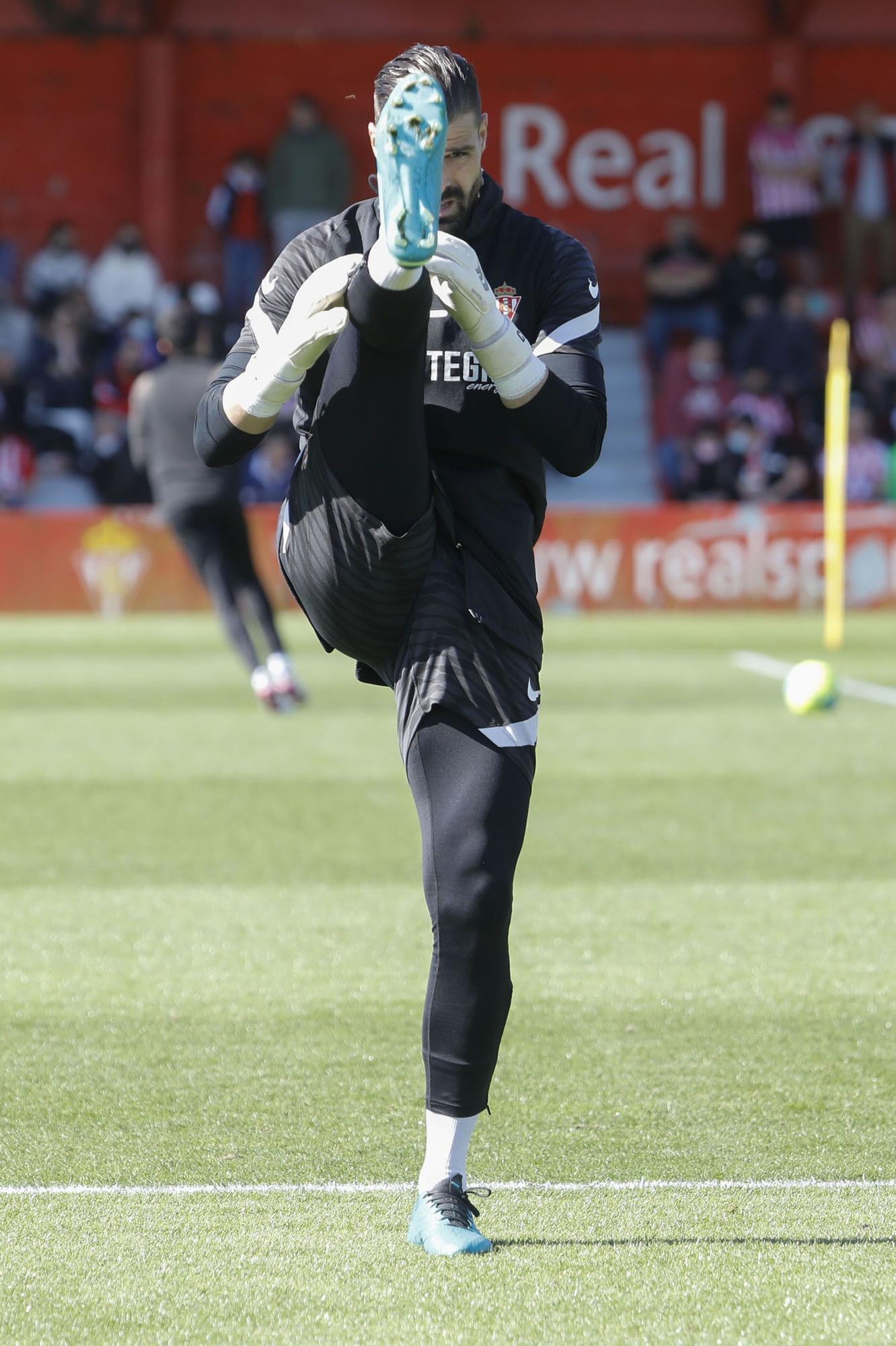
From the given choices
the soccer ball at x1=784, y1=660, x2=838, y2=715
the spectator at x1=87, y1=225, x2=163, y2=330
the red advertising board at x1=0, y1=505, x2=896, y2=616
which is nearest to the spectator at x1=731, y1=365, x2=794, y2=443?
the red advertising board at x1=0, y1=505, x2=896, y2=616

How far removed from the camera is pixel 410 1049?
4.84 m

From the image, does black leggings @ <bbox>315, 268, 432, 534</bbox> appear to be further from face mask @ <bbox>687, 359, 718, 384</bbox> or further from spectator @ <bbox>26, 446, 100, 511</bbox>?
face mask @ <bbox>687, 359, 718, 384</bbox>

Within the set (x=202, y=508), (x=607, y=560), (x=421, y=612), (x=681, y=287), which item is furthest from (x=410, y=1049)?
(x=681, y=287)

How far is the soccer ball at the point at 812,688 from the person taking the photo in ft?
39.0

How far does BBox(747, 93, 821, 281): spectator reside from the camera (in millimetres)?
25562

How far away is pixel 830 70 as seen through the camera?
2736 centimetres

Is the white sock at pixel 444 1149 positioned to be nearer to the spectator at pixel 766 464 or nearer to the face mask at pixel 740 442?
the spectator at pixel 766 464

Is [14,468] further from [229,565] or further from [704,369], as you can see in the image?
[229,565]

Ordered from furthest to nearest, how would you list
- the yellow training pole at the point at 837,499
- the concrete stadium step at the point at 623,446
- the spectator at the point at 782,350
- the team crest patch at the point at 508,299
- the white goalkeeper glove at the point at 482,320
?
1. the concrete stadium step at the point at 623,446
2. the spectator at the point at 782,350
3. the yellow training pole at the point at 837,499
4. the team crest patch at the point at 508,299
5. the white goalkeeper glove at the point at 482,320

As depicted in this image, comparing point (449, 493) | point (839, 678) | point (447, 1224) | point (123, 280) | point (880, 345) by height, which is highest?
point (123, 280)

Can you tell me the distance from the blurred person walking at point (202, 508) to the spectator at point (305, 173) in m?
12.8

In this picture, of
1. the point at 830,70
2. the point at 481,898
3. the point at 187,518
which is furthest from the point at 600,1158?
the point at 830,70

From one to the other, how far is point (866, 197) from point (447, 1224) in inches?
953

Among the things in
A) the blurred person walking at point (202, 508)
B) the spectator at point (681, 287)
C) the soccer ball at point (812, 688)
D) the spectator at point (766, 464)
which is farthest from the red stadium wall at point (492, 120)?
the soccer ball at point (812, 688)
